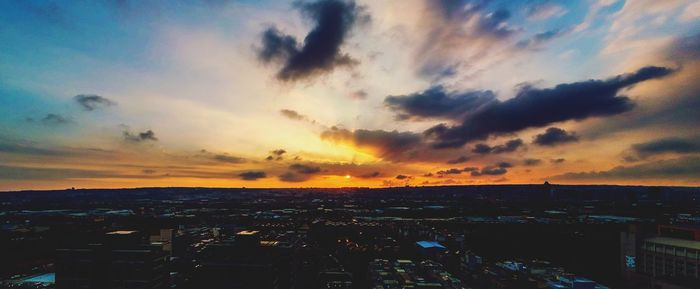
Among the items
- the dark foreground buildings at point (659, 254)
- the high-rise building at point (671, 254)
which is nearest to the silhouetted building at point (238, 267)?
the high-rise building at point (671, 254)

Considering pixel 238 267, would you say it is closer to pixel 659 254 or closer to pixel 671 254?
pixel 671 254

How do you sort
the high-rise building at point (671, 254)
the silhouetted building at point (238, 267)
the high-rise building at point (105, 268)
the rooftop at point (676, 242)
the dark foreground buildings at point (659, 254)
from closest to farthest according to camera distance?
the silhouetted building at point (238, 267)
the high-rise building at point (105, 268)
the high-rise building at point (671, 254)
the dark foreground buildings at point (659, 254)
the rooftop at point (676, 242)

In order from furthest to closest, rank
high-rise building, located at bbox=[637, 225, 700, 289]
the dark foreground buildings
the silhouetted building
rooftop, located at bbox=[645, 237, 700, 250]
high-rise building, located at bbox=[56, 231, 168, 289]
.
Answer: rooftop, located at bbox=[645, 237, 700, 250], the dark foreground buildings, high-rise building, located at bbox=[637, 225, 700, 289], high-rise building, located at bbox=[56, 231, 168, 289], the silhouetted building

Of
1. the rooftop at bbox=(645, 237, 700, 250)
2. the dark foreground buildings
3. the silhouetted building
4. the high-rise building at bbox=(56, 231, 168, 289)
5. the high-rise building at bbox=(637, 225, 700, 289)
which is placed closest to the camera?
the silhouetted building

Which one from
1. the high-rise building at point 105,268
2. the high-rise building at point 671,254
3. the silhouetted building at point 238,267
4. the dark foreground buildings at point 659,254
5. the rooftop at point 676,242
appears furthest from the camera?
the rooftop at point 676,242

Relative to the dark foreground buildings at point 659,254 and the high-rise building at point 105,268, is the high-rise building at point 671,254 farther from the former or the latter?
the high-rise building at point 105,268

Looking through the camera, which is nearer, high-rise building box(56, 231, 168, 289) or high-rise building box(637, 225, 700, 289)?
high-rise building box(56, 231, 168, 289)

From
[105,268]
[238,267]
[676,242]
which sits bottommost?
[105,268]

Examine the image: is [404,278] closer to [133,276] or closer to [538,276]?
[538,276]

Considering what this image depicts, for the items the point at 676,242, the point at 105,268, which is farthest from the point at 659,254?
the point at 105,268

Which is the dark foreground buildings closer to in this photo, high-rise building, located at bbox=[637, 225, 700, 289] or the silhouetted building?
high-rise building, located at bbox=[637, 225, 700, 289]

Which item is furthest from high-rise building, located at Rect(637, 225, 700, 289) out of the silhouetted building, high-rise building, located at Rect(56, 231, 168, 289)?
high-rise building, located at Rect(56, 231, 168, 289)

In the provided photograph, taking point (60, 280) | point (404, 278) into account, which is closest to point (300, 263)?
point (404, 278)
